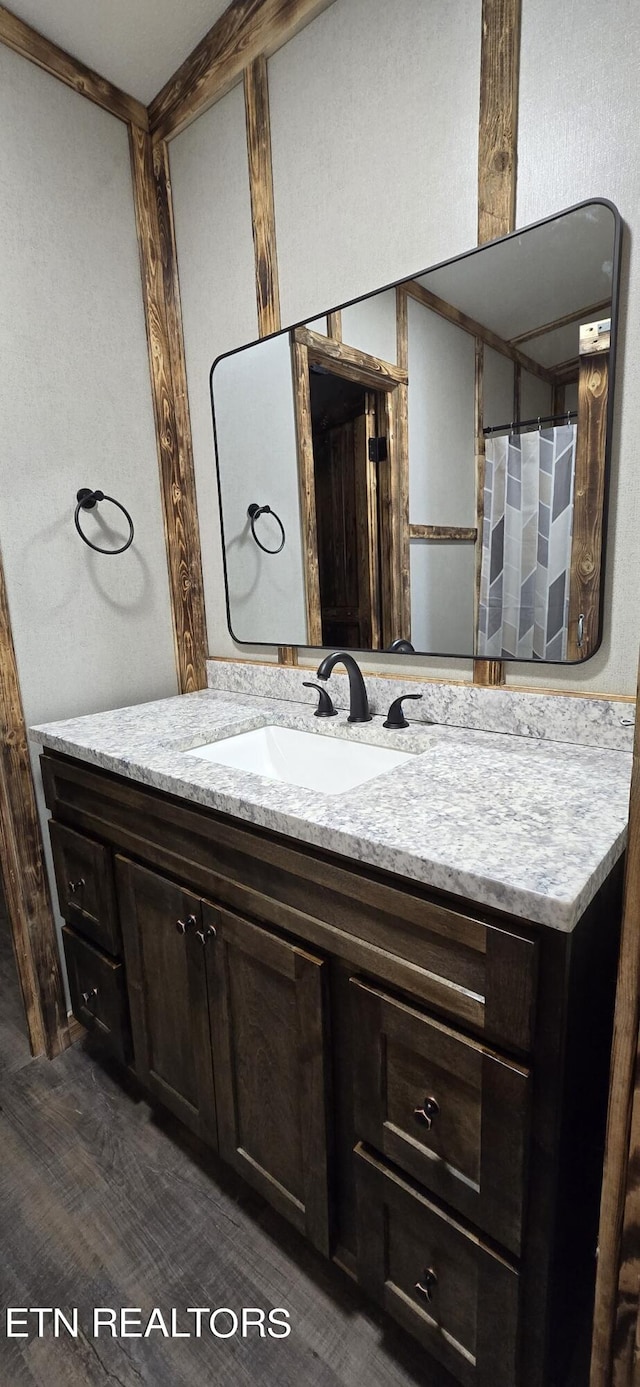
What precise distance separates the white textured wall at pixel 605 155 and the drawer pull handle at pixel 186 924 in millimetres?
910

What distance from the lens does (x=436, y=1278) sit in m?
0.90

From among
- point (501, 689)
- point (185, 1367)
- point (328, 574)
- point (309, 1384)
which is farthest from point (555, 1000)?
point (328, 574)

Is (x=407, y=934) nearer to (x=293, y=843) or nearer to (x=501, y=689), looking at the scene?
(x=293, y=843)

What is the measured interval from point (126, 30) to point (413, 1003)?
7.39ft

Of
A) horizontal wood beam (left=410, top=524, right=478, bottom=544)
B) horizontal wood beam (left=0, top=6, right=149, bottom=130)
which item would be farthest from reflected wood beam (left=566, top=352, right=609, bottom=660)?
horizontal wood beam (left=0, top=6, right=149, bottom=130)

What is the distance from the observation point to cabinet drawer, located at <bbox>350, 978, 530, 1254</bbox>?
2.51 ft

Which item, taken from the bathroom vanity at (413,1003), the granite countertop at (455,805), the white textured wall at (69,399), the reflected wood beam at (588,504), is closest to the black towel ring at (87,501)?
the white textured wall at (69,399)

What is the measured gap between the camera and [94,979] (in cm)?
160

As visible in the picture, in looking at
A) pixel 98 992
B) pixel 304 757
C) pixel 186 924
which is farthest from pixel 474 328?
pixel 98 992

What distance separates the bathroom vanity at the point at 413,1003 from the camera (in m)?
0.75

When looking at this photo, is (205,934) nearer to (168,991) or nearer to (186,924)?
(186,924)

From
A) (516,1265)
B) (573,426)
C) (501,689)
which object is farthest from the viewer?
(501,689)

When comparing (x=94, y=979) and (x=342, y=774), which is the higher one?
(x=342, y=774)

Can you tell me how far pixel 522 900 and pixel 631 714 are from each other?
0.60 metres
